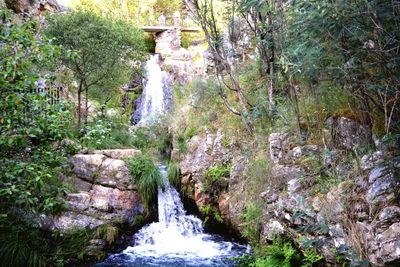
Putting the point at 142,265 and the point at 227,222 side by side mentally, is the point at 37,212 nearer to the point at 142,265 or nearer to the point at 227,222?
the point at 142,265

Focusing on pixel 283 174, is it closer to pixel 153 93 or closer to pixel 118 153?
pixel 118 153

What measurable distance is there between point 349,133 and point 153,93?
1363 centimetres

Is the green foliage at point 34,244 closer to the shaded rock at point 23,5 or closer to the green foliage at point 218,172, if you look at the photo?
the green foliage at point 218,172

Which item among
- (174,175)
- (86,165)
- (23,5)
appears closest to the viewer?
(86,165)

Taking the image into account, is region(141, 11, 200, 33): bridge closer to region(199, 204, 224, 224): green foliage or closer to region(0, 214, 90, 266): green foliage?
region(199, 204, 224, 224): green foliage

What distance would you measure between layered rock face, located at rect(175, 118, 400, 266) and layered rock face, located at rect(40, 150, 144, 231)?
2003mm

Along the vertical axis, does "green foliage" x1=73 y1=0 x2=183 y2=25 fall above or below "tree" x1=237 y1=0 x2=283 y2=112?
above

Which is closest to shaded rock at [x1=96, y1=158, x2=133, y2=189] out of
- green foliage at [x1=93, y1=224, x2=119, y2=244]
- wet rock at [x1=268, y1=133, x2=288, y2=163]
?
green foliage at [x1=93, y1=224, x2=119, y2=244]

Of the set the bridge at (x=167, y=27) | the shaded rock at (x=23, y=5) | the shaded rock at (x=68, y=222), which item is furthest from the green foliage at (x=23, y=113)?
the bridge at (x=167, y=27)

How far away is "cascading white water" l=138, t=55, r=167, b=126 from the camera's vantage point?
56.4ft

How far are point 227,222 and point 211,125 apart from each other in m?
2.89

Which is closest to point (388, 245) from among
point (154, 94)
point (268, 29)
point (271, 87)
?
point (271, 87)

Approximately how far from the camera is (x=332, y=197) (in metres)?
4.72

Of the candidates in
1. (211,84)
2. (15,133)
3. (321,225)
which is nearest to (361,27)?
(321,225)
